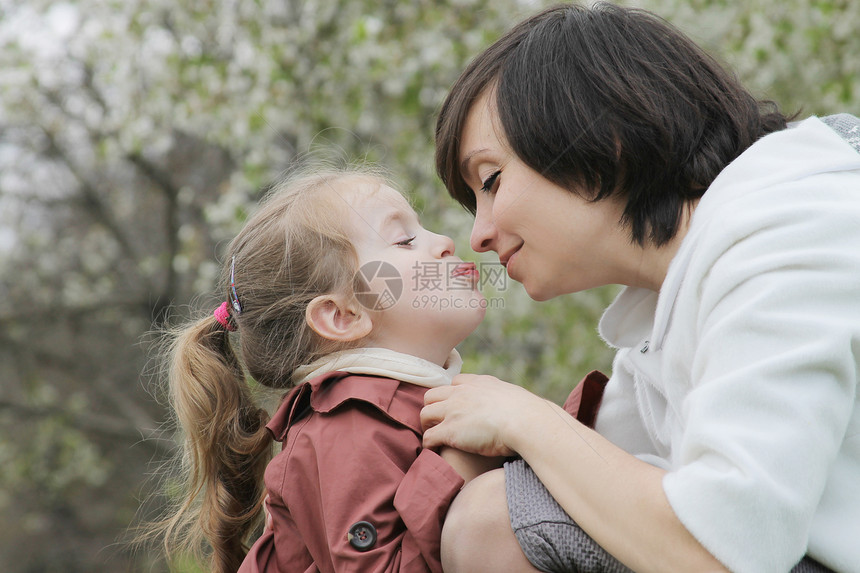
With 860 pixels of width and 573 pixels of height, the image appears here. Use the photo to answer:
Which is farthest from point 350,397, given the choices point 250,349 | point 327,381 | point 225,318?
point 225,318

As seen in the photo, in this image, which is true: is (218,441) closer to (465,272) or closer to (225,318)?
(225,318)

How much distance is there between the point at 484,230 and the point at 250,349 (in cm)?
64

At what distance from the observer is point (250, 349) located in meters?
2.00

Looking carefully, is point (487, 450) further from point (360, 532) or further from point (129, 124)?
point (129, 124)

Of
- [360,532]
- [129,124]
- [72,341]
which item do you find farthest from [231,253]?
[72,341]

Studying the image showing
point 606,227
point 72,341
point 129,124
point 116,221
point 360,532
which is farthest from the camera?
point 72,341

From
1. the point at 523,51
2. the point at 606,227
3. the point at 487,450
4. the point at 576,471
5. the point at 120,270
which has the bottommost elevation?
the point at 120,270

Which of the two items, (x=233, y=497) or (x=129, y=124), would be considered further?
(x=129, y=124)

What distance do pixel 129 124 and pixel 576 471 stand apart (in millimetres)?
4981

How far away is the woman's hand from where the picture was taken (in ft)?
4.92

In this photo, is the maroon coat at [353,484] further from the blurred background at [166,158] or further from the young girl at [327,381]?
the blurred background at [166,158]

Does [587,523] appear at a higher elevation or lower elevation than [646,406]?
higher

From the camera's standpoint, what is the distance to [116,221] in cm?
741

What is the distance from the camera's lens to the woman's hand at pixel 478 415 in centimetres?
150
